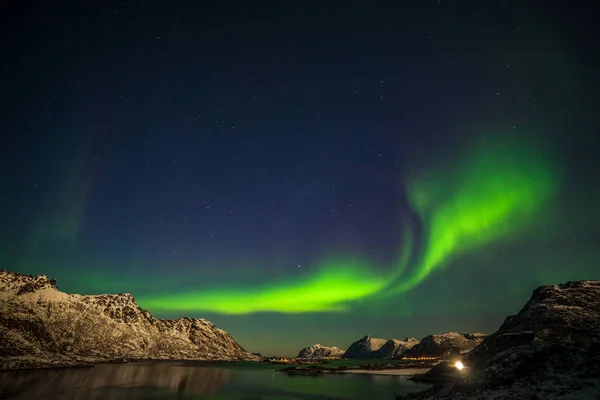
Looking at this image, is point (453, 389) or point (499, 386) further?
point (453, 389)

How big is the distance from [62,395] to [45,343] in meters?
197

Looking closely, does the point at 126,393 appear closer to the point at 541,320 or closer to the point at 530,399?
the point at 530,399

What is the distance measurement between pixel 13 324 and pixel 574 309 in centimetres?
28307

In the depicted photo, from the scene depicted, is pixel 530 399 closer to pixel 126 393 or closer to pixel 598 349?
pixel 598 349

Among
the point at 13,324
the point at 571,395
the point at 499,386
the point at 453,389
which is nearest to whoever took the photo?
the point at 571,395

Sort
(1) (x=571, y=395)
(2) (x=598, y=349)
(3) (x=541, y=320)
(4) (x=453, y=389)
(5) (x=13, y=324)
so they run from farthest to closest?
1. (5) (x=13, y=324)
2. (3) (x=541, y=320)
3. (4) (x=453, y=389)
4. (2) (x=598, y=349)
5. (1) (x=571, y=395)

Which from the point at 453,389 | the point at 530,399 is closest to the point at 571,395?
the point at 530,399

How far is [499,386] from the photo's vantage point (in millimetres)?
33469

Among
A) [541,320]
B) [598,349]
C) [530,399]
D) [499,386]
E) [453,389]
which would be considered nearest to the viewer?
[530,399]

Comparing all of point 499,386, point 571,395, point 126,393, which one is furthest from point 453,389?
point 126,393

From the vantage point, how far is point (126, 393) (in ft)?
206

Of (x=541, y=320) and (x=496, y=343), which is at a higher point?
(x=541, y=320)

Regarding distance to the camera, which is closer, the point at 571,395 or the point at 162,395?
the point at 571,395

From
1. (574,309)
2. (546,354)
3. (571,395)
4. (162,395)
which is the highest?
(574,309)
